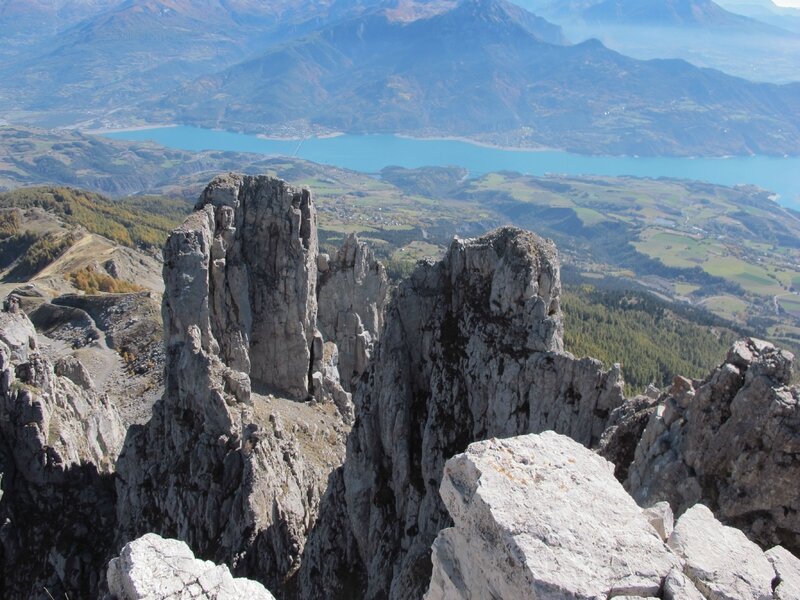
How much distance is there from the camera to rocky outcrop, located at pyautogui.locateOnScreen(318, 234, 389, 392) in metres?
50.3

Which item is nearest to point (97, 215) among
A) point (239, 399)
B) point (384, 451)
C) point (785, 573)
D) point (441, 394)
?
point (239, 399)

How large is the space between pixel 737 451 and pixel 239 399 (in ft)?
82.5

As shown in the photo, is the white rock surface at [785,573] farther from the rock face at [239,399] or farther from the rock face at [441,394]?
the rock face at [239,399]

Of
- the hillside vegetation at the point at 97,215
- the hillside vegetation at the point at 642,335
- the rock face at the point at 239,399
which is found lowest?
the hillside vegetation at the point at 642,335

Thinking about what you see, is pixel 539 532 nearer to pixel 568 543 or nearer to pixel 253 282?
pixel 568 543

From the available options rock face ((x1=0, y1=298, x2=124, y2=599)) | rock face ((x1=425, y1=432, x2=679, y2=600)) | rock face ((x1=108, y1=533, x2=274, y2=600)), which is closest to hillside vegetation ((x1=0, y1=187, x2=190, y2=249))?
rock face ((x1=0, y1=298, x2=124, y2=599))

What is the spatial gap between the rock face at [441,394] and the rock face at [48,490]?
1373cm

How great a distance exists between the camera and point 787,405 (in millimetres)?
16375

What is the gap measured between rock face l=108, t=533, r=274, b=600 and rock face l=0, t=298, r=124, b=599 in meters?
22.4

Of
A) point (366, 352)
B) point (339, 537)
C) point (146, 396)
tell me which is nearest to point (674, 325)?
point (366, 352)

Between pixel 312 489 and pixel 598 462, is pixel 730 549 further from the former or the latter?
pixel 312 489

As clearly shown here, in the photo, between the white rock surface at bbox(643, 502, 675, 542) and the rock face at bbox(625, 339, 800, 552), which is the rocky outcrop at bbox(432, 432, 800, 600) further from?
the rock face at bbox(625, 339, 800, 552)

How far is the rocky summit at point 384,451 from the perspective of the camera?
10.8 meters

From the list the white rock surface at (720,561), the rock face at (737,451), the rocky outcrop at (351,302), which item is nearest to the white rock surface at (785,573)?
the white rock surface at (720,561)
